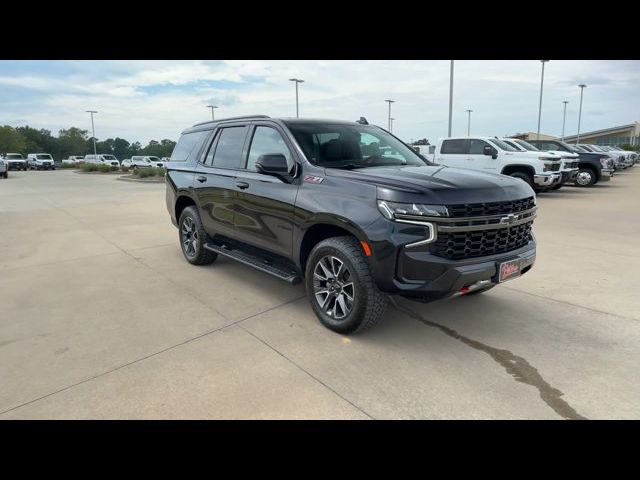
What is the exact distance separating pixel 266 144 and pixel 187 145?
77.9 inches

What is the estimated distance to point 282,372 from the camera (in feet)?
10.3

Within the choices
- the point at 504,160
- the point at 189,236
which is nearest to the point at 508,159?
the point at 504,160

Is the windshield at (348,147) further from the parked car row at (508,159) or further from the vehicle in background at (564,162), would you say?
the vehicle in background at (564,162)

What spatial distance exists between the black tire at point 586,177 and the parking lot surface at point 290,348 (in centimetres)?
1295

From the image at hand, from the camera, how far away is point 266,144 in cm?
457

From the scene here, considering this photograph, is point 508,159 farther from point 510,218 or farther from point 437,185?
point 437,185

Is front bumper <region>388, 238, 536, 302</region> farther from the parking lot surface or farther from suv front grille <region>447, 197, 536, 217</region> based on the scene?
the parking lot surface

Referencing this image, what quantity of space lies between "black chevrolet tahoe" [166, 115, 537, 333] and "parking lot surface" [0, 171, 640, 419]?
18.3 inches

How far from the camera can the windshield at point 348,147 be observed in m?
4.16
